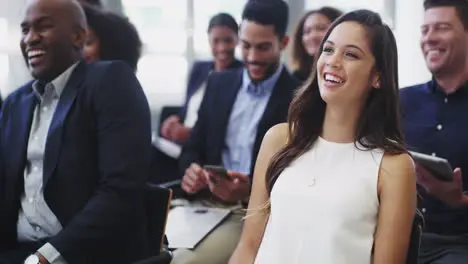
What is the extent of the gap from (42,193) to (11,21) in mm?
2810

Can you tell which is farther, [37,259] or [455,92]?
[455,92]

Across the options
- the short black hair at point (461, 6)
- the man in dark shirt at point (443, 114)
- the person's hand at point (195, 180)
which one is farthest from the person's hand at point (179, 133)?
the short black hair at point (461, 6)

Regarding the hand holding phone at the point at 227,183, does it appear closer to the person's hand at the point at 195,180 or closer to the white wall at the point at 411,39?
the person's hand at the point at 195,180

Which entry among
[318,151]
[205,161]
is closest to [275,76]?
[205,161]

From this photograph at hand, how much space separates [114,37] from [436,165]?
133 centimetres

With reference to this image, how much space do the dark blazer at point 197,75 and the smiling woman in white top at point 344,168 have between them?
1.96m

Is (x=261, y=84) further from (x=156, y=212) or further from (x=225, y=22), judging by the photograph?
(x=225, y=22)

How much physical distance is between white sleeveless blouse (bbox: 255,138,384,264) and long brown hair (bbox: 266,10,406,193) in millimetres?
36

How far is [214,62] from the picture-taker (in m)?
3.73

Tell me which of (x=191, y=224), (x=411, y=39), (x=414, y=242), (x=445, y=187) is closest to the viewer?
(x=414, y=242)

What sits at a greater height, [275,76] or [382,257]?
[275,76]

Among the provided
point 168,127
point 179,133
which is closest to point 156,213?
point 179,133

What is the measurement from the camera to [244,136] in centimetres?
255

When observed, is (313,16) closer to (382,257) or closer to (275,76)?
(275,76)
